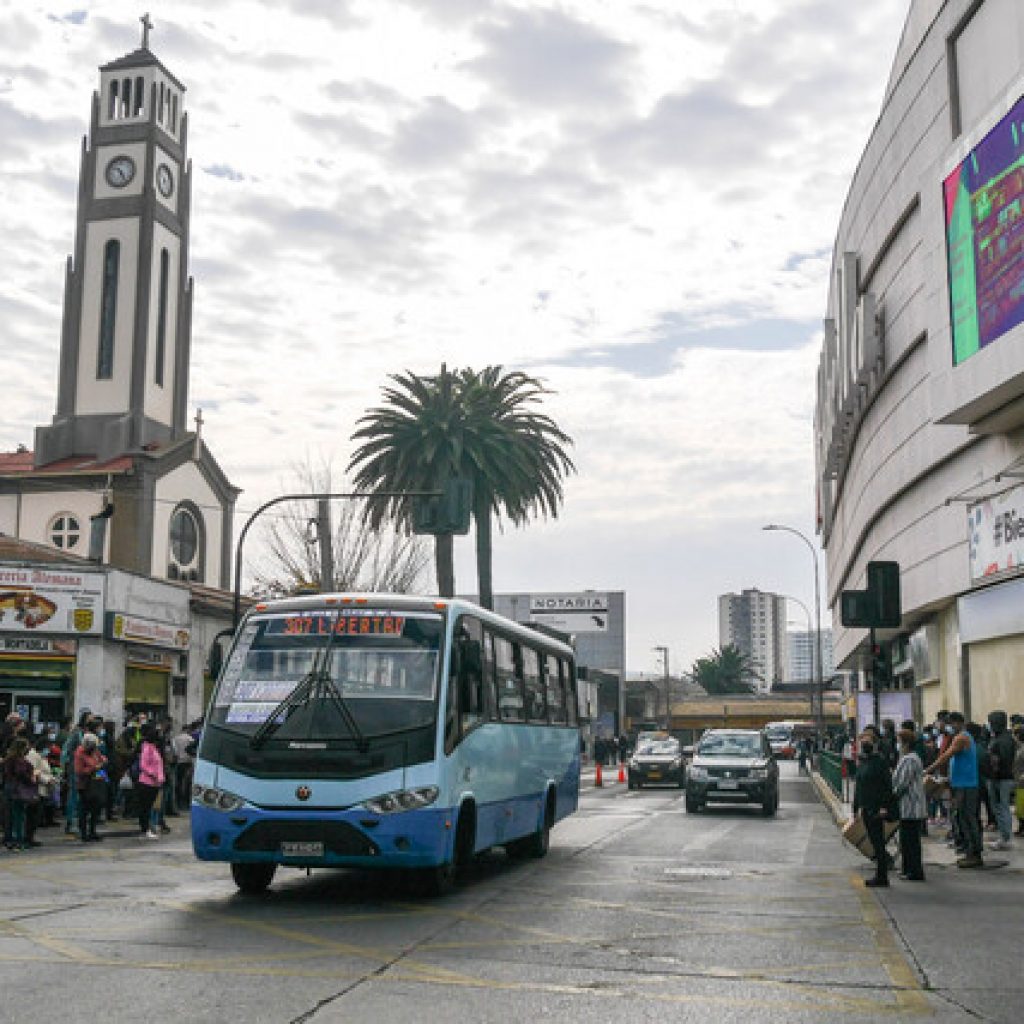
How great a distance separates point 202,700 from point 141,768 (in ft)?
61.5

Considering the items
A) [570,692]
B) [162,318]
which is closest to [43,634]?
[570,692]

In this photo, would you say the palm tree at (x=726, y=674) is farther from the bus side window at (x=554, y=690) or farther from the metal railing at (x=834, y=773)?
the bus side window at (x=554, y=690)

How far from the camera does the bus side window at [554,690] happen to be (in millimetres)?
17547

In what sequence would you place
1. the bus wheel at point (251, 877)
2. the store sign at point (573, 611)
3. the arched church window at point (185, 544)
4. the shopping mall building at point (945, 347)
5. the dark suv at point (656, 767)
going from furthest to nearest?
the store sign at point (573, 611) < the arched church window at point (185, 544) < the dark suv at point (656, 767) < the shopping mall building at point (945, 347) < the bus wheel at point (251, 877)

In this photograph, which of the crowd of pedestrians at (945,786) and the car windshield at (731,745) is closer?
the crowd of pedestrians at (945,786)

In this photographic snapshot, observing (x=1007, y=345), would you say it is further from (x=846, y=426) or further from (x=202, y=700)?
→ (x=202, y=700)

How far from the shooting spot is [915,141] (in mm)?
29641

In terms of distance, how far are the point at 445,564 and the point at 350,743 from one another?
3170 cm

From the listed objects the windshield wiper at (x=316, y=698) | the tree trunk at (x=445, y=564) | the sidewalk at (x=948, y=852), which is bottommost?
the sidewalk at (x=948, y=852)

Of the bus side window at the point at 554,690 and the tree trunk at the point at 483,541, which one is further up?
the tree trunk at the point at 483,541

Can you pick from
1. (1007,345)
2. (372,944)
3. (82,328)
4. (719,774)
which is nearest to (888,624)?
(1007,345)

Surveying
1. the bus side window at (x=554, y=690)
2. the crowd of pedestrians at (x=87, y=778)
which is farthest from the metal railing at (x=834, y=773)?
the crowd of pedestrians at (x=87, y=778)

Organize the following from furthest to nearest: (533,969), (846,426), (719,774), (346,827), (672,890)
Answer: (846,426) → (719,774) → (672,890) → (346,827) → (533,969)

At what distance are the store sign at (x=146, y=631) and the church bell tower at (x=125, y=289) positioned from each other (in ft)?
49.2
